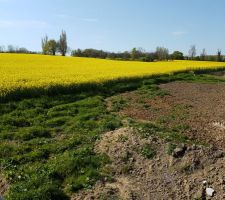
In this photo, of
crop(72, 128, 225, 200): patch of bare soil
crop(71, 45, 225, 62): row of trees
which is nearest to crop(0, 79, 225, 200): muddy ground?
crop(72, 128, 225, 200): patch of bare soil

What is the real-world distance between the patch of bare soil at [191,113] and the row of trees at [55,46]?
85796 millimetres

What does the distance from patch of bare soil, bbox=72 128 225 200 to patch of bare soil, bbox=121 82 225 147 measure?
2.08m

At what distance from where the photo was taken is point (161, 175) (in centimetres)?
982

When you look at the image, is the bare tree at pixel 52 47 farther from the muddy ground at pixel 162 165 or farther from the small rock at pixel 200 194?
the small rock at pixel 200 194

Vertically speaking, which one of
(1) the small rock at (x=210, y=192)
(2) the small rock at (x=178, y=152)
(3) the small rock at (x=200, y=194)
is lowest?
(3) the small rock at (x=200, y=194)

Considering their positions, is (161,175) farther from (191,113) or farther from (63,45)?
(63,45)

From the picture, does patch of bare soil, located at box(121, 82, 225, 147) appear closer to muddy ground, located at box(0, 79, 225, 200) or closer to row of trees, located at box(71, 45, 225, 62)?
muddy ground, located at box(0, 79, 225, 200)

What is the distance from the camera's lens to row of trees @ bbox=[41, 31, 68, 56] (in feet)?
345

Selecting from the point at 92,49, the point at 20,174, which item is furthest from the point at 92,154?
the point at 92,49

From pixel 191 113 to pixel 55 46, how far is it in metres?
93.2

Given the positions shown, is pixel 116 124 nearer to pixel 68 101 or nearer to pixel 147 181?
pixel 147 181

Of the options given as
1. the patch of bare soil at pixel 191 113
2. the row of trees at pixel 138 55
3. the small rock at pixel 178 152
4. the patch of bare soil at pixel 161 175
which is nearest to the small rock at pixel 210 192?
the patch of bare soil at pixel 161 175

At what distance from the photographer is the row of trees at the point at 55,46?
105006mm

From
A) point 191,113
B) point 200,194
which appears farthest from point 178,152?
point 191,113
